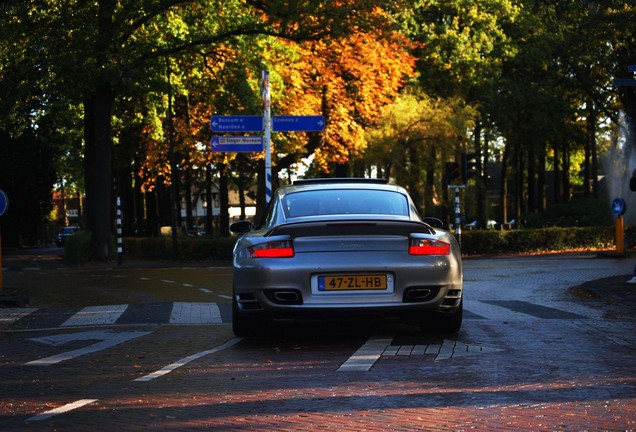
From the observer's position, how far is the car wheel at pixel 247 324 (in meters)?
9.85

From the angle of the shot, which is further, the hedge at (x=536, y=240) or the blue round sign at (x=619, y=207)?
the hedge at (x=536, y=240)

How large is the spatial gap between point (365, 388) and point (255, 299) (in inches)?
108

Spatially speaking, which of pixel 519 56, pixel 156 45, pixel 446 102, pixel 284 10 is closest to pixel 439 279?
pixel 284 10

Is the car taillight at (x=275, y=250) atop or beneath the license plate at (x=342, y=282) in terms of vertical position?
atop

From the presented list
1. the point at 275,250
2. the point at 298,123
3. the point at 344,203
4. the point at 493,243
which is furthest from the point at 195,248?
the point at 275,250

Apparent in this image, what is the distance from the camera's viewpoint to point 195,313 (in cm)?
1347

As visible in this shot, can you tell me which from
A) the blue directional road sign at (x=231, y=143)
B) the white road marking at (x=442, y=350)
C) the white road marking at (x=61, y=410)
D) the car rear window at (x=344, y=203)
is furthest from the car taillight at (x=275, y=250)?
the blue directional road sign at (x=231, y=143)

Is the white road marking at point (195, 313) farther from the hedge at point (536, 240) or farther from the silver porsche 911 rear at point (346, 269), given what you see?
the hedge at point (536, 240)

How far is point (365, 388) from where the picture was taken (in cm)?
684

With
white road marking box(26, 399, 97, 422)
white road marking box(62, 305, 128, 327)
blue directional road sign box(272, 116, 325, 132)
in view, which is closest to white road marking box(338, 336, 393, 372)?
white road marking box(26, 399, 97, 422)

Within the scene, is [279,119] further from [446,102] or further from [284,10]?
[446,102]

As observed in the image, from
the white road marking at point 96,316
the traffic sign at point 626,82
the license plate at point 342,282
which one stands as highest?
the traffic sign at point 626,82

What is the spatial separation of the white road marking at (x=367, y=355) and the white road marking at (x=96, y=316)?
4150mm

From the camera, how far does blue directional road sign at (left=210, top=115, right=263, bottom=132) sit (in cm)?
2233
